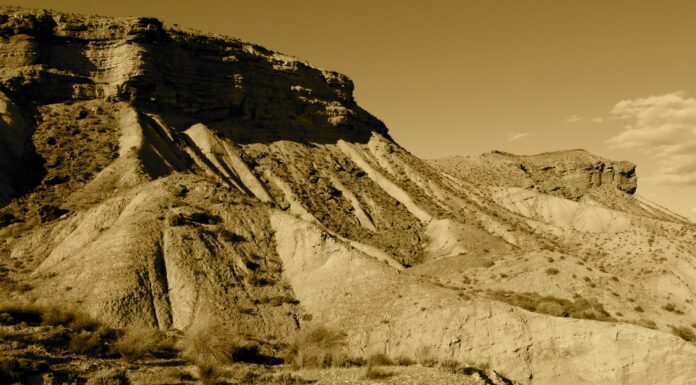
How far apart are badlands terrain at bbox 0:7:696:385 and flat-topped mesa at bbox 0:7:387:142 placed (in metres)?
0.25

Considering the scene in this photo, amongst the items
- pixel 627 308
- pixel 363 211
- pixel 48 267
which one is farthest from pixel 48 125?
pixel 627 308

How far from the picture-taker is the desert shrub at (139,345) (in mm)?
15227

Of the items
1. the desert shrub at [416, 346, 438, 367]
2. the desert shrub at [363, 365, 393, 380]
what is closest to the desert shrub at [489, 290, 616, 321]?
the desert shrub at [416, 346, 438, 367]

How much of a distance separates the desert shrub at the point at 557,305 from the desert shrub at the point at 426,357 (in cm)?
698

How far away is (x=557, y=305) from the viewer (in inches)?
1101

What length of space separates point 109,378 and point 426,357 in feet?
42.4

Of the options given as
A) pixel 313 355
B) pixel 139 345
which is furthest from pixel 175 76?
pixel 313 355

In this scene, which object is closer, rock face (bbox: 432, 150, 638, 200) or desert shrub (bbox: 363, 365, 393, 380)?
desert shrub (bbox: 363, 365, 393, 380)

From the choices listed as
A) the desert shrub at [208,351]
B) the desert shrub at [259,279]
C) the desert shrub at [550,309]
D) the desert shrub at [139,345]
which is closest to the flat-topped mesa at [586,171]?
the desert shrub at [550,309]

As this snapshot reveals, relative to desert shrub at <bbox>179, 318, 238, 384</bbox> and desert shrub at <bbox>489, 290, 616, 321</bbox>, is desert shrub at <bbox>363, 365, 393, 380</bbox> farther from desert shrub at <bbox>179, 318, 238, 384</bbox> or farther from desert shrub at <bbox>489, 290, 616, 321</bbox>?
desert shrub at <bbox>489, 290, 616, 321</bbox>

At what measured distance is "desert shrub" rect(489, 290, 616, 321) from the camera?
26.7 m

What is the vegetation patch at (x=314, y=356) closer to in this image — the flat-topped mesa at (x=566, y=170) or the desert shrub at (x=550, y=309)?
the desert shrub at (x=550, y=309)

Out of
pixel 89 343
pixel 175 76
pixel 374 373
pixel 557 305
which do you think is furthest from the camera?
pixel 175 76

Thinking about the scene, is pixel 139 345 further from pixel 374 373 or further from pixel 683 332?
pixel 683 332
